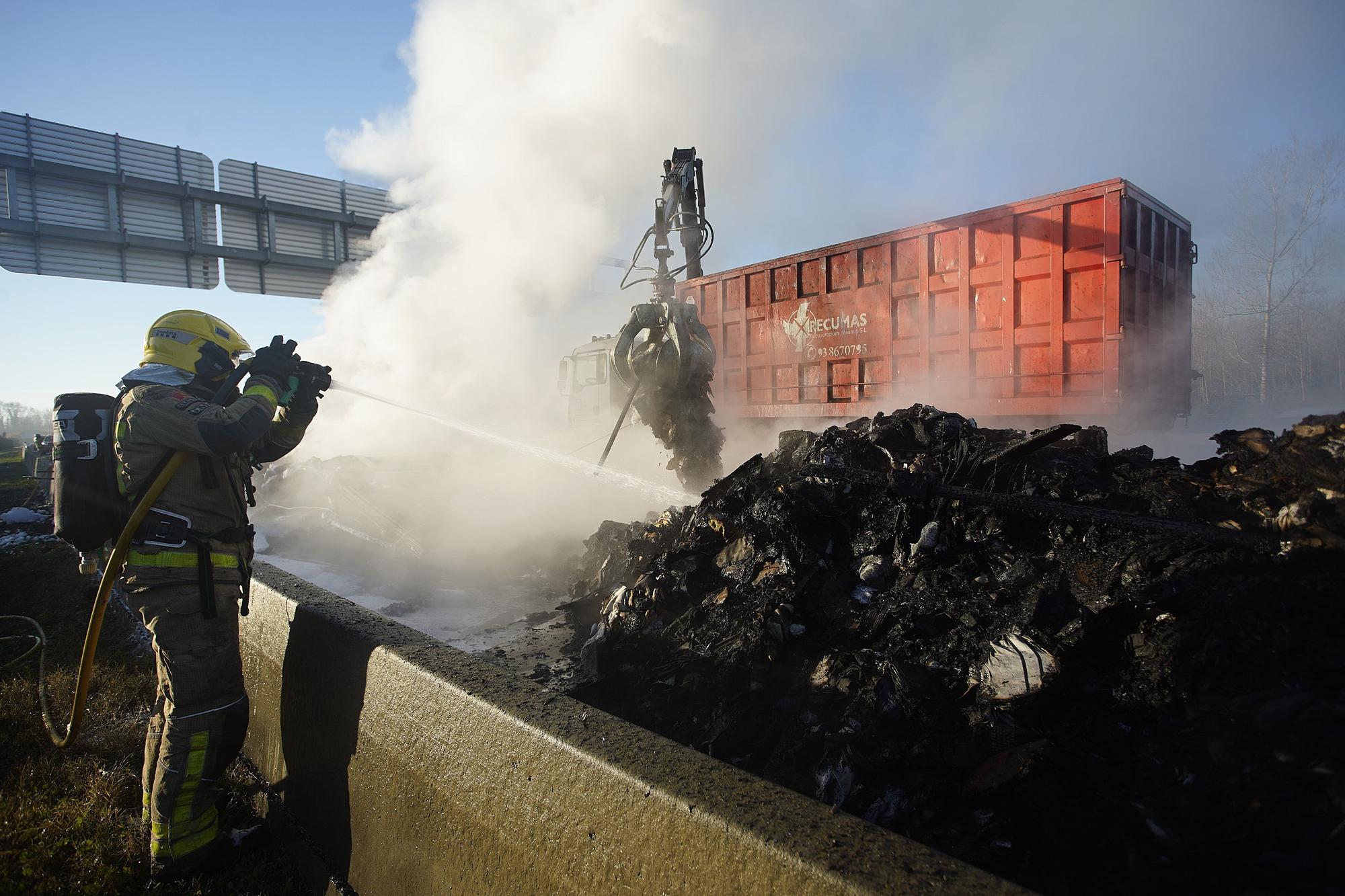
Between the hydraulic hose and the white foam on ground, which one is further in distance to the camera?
the white foam on ground

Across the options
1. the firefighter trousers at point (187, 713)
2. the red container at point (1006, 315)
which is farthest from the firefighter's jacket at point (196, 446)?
the red container at point (1006, 315)

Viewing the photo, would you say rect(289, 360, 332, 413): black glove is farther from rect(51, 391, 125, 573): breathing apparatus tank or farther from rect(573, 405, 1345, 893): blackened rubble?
rect(573, 405, 1345, 893): blackened rubble

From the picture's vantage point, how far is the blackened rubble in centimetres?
144

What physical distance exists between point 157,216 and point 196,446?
17.1m

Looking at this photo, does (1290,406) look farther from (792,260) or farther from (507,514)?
(507,514)

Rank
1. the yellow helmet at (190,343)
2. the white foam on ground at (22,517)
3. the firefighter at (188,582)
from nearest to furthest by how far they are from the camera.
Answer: the firefighter at (188,582), the yellow helmet at (190,343), the white foam on ground at (22,517)

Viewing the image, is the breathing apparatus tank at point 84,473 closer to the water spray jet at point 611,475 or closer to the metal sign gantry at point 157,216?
A: the water spray jet at point 611,475

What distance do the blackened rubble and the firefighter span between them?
5.13 ft

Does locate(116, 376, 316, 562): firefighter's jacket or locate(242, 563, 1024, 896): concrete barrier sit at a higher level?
locate(116, 376, 316, 562): firefighter's jacket

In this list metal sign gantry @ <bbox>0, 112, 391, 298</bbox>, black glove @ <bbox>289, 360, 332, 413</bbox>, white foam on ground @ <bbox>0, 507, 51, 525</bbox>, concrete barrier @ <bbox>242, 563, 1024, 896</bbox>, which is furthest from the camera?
metal sign gantry @ <bbox>0, 112, 391, 298</bbox>

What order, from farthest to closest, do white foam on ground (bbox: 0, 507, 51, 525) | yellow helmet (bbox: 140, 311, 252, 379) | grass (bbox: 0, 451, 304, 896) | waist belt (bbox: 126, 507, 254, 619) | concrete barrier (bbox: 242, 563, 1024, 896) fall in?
white foam on ground (bbox: 0, 507, 51, 525) < yellow helmet (bbox: 140, 311, 252, 379) < waist belt (bbox: 126, 507, 254, 619) < grass (bbox: 0, 451, 304, 896) < concrete barrier (bbox: 242, 563, 1024, 896)

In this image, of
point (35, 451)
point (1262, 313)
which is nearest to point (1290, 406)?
point (1262, 313)

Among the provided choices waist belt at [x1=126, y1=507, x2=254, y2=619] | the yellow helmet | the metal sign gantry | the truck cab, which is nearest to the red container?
the truck cab

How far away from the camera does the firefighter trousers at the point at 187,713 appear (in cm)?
235
